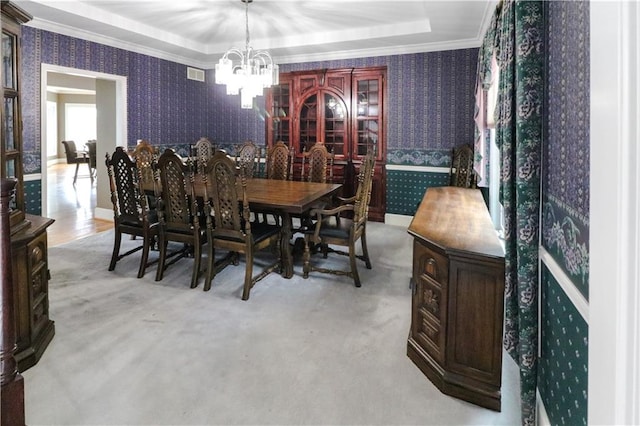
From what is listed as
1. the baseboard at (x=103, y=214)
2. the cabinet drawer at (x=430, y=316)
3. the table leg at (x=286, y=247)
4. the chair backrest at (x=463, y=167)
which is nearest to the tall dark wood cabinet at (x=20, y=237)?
the table leg at (x=286, y=247)

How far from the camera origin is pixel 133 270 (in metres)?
4.07

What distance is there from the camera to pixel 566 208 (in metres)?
1.40

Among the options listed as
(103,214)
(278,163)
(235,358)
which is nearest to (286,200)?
(235,358)

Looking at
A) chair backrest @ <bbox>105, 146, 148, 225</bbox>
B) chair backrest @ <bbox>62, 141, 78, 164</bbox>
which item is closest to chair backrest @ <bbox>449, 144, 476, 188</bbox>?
chair backrest @ <bbox>105, 146, 148, 225</bbox>

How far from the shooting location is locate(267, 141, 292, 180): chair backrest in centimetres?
543

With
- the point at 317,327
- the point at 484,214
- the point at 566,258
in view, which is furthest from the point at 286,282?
the point at 566,258

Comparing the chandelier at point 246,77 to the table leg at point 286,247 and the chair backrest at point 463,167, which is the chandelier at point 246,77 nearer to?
the table leg at point 286,247

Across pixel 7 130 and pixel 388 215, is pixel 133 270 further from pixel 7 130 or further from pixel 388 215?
pixel 388 215

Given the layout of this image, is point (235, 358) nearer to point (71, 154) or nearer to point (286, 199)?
point (286, 199)

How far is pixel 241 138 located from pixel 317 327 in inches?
199

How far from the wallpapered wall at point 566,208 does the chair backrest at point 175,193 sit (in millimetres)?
2601

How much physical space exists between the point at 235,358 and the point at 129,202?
6.92 ft

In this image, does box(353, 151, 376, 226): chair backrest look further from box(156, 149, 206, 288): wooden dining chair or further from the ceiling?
the ceiling

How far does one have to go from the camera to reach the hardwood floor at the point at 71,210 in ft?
18.2
